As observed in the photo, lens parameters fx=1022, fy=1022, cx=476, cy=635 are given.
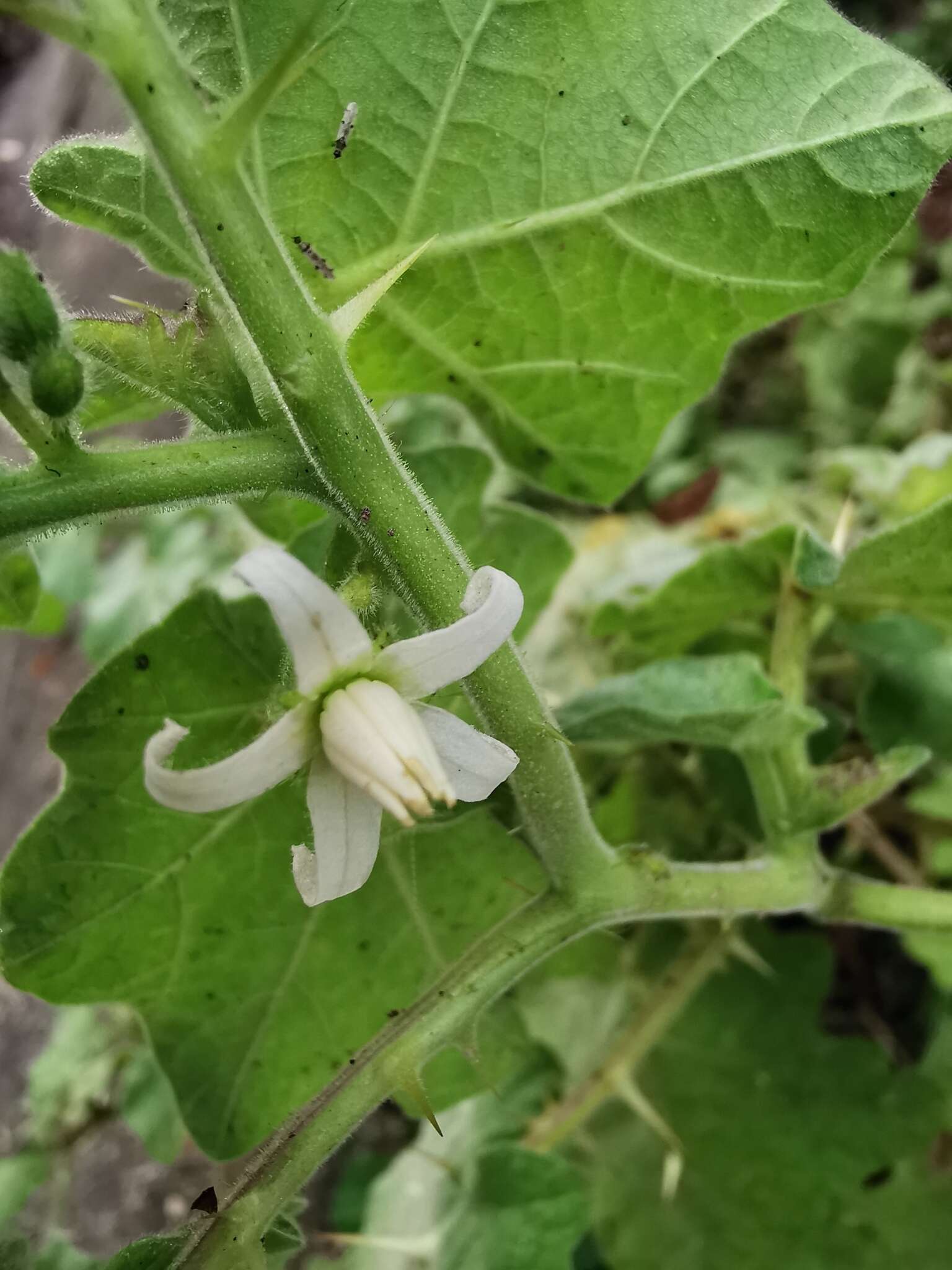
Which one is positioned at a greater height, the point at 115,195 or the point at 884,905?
the point at 115,195

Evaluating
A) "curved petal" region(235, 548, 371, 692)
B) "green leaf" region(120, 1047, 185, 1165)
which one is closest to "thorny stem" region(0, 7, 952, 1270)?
"curved petal" region(235, 548, 371, 692)

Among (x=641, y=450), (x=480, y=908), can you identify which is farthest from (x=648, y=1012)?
(x=641, y=450)

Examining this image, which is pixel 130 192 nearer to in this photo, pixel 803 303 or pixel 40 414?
pixel 40 414

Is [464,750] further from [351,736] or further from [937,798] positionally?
[937,798]

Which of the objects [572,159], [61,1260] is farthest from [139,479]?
[61,1260]

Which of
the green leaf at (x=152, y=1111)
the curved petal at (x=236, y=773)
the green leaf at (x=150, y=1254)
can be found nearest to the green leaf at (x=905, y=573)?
the curved petal at (x=236, y=773)

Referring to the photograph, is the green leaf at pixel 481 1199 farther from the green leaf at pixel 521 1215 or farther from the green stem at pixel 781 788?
the green stem at pixel 781 788
